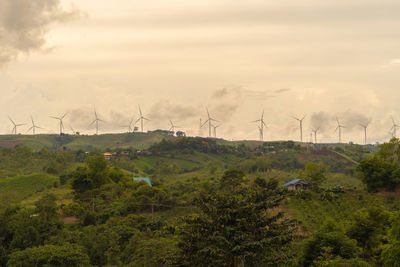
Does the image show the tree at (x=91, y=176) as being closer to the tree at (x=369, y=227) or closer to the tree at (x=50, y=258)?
the tree at (x=50, y=258)

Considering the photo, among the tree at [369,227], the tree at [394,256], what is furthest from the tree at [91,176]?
the tree at [394,256]

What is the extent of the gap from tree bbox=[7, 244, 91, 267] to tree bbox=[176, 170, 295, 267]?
814 inches

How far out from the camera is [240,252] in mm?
31172

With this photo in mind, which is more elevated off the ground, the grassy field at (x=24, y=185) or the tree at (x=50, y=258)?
the grassy field at (x=24, y=185)

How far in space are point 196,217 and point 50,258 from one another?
2334cm

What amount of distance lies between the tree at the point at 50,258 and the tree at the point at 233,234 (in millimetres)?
20682

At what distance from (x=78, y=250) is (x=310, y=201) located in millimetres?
46442

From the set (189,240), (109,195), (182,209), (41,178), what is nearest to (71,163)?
(41,178)

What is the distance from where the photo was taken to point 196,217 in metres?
33.1

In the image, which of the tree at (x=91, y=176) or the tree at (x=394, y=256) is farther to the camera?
the tree at (x=91, y=176)

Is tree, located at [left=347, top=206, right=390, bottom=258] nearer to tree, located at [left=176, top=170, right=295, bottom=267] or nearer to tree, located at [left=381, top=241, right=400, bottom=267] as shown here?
tree, located at [left=381, top=241, right=400, bottom=267]

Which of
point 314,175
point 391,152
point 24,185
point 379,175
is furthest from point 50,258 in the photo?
point 391,152

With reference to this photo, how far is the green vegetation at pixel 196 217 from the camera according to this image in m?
32.6

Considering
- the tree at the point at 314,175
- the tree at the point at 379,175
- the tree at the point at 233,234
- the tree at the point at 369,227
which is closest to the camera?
the tree at the point at 233,234
